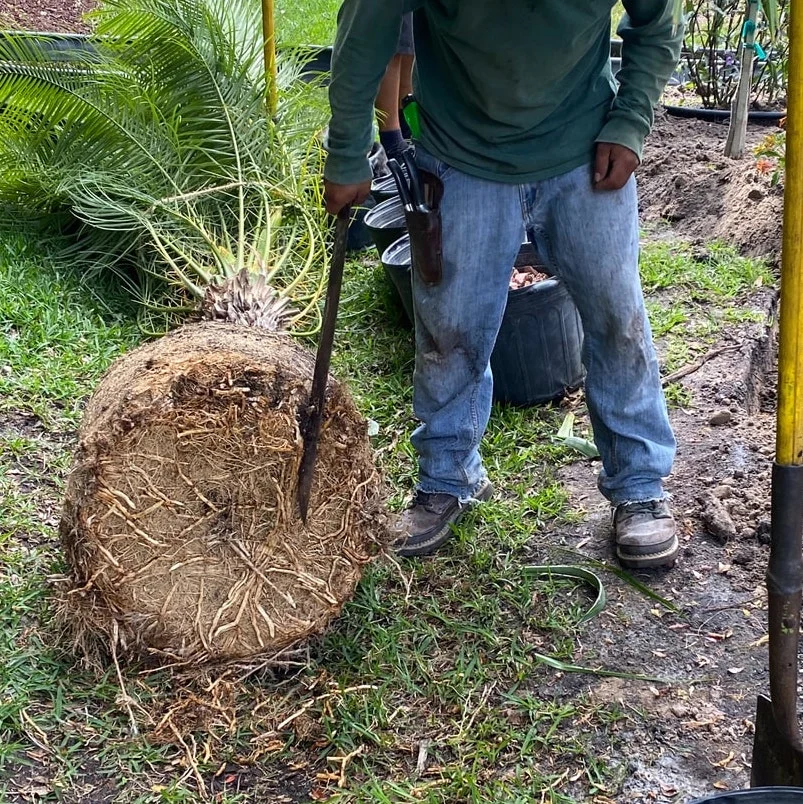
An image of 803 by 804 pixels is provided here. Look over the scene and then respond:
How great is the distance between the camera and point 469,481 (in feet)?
8.71

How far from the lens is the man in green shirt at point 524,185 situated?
2.00 m

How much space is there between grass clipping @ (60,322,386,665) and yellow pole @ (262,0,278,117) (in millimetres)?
1803

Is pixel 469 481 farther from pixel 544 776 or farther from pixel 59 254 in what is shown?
pixel 59 254

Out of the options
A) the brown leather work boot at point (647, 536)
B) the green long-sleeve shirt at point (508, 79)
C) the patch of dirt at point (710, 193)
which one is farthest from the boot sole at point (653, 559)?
the patch of dirt at point (710, 193)

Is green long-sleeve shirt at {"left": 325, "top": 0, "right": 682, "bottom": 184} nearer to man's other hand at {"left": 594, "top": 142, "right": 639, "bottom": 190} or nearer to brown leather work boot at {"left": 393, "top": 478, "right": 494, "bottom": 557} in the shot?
man's other hand at {"left": 594, "top": 142, "right": 639, "bottom": 190}

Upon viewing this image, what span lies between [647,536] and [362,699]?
2.88 feet

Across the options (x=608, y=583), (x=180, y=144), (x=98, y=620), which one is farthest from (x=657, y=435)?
(x=180, y=144)

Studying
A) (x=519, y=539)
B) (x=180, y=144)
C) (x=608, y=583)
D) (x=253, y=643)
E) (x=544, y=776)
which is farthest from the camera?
(x=180, y=144)

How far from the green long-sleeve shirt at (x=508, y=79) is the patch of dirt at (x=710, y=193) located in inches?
90.4

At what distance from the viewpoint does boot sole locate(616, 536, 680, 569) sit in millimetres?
2432

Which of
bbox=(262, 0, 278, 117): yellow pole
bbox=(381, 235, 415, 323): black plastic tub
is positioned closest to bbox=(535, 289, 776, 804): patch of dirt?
bbox=(381, 235, 415, 323): black plastic tub

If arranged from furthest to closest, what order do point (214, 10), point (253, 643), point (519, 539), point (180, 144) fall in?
point (214, 10) < point (180, 144) < point (519, 539) < point (253, 643)

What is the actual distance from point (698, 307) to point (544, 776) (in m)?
2.50

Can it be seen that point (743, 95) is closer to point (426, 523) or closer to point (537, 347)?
point (537, 347)
